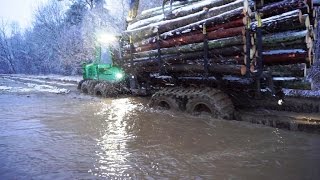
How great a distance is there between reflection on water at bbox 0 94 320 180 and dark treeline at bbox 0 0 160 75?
59.9 ft

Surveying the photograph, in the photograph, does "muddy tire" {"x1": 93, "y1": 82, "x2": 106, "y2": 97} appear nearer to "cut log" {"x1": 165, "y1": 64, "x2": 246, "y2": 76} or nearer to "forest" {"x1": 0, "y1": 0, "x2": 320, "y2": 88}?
"cut log" {"x1": 165, "y1": 64, "x2": 246, "y2": 76}

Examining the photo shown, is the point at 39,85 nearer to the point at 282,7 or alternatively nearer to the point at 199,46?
the point at 199,46

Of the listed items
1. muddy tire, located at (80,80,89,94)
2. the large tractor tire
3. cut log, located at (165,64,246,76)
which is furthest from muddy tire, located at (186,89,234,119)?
muddy tire, located at (80,80,89,94)

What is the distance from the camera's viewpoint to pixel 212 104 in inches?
369

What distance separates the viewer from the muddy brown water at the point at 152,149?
208 inches

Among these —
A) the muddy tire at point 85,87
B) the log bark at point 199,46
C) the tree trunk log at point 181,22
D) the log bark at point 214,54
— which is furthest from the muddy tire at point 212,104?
the muddy tire at point 85,87

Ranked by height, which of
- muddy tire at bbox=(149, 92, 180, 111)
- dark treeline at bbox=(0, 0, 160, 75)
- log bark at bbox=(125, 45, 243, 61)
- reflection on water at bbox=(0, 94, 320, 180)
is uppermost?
dark treeline at bbox=(0, 0, 160, 75)

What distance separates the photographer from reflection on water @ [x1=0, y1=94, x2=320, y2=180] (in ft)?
17.3

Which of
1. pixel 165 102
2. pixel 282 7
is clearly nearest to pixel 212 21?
pixel 282 7

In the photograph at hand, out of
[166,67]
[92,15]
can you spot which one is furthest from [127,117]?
[92,15]

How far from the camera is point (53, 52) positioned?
161ft

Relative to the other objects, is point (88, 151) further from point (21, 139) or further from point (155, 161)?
point (21, 139)

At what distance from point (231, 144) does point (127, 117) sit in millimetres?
4369

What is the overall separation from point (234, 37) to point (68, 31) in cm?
3659
